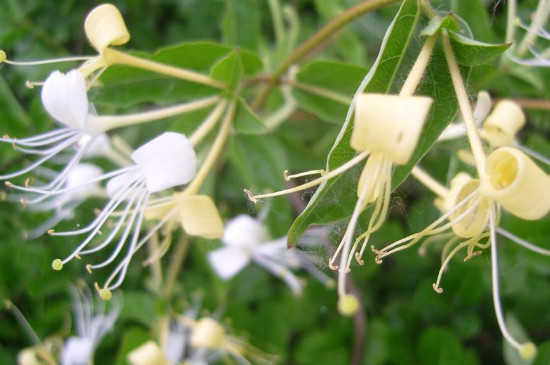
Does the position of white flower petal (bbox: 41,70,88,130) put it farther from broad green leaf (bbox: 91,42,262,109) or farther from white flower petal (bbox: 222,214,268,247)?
white flower petal (bbox: 222,214,268,247)

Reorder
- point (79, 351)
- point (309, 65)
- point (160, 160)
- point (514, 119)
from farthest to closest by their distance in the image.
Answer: point (79, 351) < point (309, 65) < point (514, 119) < point (160, 160)

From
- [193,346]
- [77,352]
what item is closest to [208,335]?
[193,346]

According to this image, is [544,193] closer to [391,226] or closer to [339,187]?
[339,187]

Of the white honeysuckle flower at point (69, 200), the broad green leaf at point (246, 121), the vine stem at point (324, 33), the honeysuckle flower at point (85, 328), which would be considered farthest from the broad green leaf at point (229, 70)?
the honeysuckle flower at point (85, 328)

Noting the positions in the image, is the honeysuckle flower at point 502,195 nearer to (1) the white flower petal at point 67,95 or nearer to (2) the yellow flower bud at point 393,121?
(2) the yellow flower bud at point 393,121

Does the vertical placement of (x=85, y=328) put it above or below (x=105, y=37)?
below

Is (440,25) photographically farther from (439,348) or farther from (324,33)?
(439,348)

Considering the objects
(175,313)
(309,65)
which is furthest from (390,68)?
(175,313)
